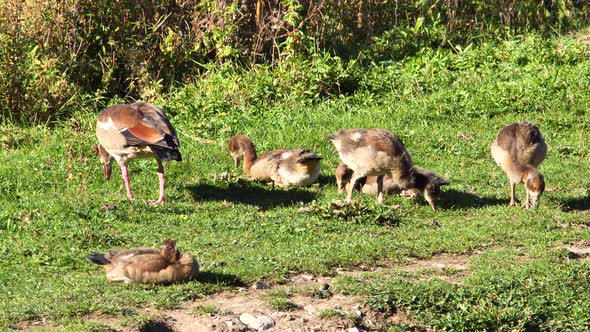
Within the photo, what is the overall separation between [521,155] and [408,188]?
133 centimetres

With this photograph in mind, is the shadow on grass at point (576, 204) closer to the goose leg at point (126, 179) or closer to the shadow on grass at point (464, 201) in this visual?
the shadow on grass at point (464, 201)

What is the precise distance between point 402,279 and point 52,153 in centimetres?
610

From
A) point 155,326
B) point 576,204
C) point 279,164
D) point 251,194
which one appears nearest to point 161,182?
point 251,194

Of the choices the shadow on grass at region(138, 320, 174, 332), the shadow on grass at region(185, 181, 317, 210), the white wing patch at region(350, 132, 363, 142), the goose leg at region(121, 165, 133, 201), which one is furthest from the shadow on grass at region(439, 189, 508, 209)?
the shadow on grass at region(138, 320, 174, 332)

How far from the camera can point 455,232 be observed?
36.7 feet

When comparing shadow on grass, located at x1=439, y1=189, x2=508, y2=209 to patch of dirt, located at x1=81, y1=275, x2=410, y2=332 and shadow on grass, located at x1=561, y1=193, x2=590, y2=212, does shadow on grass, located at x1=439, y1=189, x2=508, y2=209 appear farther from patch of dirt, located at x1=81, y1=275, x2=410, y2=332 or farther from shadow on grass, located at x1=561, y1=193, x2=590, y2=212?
patch of dirt, located at x1=81, y1=275, x2=410, y2=332

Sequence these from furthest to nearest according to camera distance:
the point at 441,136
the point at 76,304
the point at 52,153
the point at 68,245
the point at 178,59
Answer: the point at 178,59 → the point at 441,136 → the point at 52,153 → the point at 68,245 → the point at 76,304

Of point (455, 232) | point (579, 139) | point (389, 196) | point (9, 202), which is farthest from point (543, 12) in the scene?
point (9, 202)

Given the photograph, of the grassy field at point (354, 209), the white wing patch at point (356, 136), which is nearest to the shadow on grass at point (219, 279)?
the grassy field at point (354, 209)

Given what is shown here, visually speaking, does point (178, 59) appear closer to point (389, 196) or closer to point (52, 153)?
point (52, 153)

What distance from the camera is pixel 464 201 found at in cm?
1263

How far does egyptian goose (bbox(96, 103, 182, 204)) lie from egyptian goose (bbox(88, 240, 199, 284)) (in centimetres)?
280

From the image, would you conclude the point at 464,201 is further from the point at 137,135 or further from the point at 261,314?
the point at 261,314

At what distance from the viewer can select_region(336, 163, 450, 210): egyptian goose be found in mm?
12234
